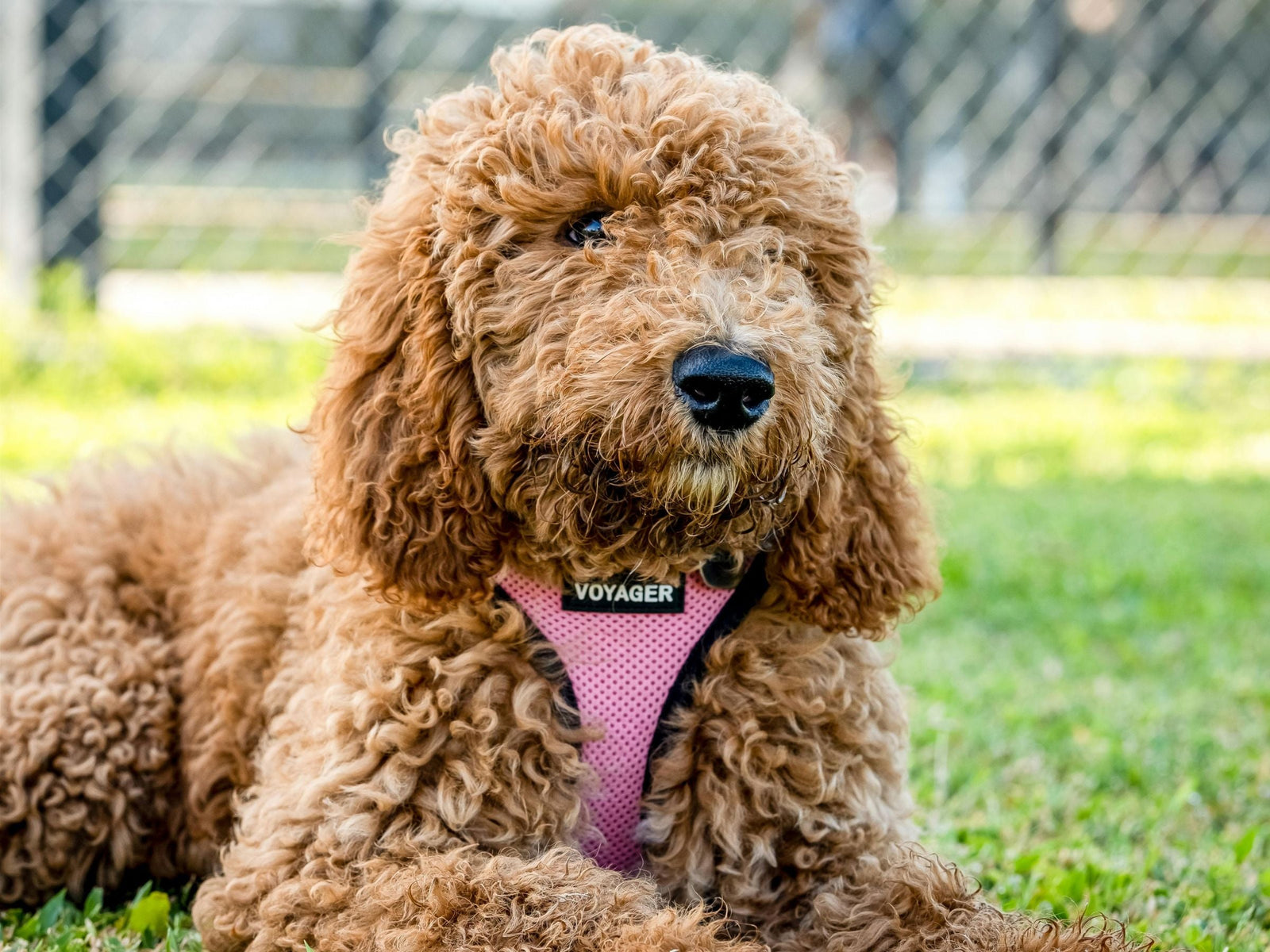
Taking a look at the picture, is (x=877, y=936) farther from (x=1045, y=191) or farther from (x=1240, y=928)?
(x=1045, y=191)

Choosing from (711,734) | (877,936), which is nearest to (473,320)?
(711,734)

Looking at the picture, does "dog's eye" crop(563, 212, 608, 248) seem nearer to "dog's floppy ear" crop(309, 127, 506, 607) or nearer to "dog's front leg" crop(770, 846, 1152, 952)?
"dog's floppy ear" crop(309, 127, 506, 607)

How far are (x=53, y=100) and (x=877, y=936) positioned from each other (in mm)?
7924

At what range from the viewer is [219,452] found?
4219 mm

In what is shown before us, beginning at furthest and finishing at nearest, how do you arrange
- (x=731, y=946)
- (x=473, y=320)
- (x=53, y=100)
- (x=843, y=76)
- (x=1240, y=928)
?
1. (x=843, y=76)
2. (x=53, y=100)
3. (x=1240, y=928)
4. (x=473, y=320)
5. (x=731, y=946)

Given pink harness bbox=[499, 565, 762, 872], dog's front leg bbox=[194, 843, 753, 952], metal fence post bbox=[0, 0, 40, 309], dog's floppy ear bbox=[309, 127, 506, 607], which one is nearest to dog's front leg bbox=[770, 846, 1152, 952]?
dog's front leg bbox=[194, 843, 753, 952]

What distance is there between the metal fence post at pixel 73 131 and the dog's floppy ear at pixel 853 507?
7068 mm

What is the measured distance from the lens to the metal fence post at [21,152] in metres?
8.83

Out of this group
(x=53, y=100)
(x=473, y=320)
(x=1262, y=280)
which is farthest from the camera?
(x=1262, y=280)

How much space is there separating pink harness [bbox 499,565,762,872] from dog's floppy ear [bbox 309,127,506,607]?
17 centimetres

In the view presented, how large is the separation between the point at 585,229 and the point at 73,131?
7.09 m

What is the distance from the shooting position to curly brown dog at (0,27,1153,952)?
2.67m

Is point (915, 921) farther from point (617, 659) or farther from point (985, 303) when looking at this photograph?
point (985, 303)

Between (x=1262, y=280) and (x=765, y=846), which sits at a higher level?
(x=1262, y=280)
